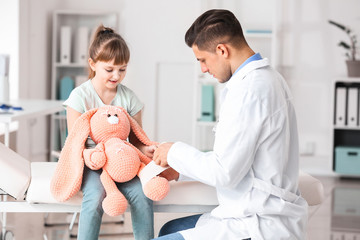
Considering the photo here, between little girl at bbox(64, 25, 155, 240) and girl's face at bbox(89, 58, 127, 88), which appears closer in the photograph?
little girl at bbox(64, 25, 155, 240)

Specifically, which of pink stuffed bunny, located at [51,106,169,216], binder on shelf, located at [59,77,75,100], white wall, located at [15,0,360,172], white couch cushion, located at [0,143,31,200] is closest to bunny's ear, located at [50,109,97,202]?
pink stuffed bunny, located at [51,106,169,216]

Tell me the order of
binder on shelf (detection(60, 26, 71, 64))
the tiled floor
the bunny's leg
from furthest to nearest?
1. binder on shelf (detection(60, 26, 71, 64))
2. the tiled floor
3. the bunny's leg

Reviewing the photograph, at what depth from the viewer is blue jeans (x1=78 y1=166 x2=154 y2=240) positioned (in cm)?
191

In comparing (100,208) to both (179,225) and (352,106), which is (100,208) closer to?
(179,225)

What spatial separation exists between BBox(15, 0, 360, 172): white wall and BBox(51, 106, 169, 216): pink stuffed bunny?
3.00 m

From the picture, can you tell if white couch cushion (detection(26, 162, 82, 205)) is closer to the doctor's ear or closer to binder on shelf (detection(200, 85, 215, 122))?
the doctor's ear

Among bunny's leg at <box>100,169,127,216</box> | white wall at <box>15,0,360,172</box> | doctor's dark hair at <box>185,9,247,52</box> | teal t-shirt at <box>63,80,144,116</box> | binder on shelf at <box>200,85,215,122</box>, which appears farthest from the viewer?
white wall at <box>15,0,360,172</box>

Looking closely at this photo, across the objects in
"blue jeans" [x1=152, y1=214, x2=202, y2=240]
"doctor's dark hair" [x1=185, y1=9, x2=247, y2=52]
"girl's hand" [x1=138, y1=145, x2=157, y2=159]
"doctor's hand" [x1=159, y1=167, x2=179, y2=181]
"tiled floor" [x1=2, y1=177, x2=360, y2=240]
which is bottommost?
"tiled floor" [x1=2, y1=177, x2=360, y2=240]

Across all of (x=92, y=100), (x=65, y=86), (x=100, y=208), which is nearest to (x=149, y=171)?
(x=100, y=208)

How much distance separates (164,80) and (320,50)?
4.24 feet

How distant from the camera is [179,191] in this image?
207 cm

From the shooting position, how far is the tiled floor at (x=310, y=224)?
3164 mm

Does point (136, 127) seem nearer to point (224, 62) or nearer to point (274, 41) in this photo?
point (224, 62)

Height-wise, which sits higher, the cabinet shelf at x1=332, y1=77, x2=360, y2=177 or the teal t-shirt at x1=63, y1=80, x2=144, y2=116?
the teal t-shirt at x1=63, y1=80, x2=144, y2=116
